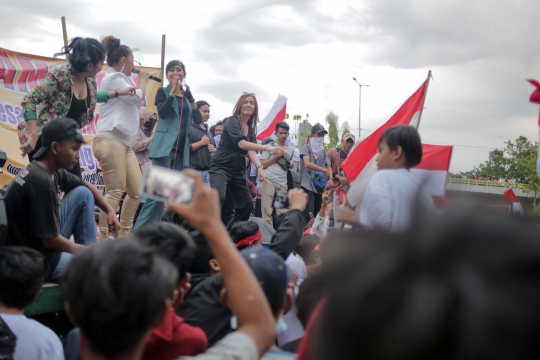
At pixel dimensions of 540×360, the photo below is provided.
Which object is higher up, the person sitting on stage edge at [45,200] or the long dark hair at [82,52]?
the long dark hair at [82,52]

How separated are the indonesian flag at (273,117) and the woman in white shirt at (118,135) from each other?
5280 millimetres

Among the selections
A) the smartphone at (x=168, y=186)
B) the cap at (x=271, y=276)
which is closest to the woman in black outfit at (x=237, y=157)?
the cap at (x=271, y=276)

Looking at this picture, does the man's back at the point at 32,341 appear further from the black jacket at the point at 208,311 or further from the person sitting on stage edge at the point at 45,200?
the person sitting on stage edge at the point at 45,200

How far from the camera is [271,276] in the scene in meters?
1.87

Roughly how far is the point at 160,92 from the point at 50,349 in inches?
158

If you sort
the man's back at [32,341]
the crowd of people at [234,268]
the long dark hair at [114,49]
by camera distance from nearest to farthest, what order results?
the crowd of people at [234,268]
the man's back at [32,341]
the long dark hair at [114,49]

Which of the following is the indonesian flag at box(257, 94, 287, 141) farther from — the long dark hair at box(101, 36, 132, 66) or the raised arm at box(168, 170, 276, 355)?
the raised arm at box(168, 170, 276, 355)

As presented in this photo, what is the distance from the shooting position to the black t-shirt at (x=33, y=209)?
314 cm

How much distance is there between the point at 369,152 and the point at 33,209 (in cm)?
254

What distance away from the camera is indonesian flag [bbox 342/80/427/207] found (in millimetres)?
4109

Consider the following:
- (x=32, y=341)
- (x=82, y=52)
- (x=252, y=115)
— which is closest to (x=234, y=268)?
(x=32, y=341)

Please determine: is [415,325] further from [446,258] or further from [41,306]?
[41,306]

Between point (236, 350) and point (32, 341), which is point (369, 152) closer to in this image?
point (32, 341)

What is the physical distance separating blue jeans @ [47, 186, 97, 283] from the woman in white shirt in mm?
912
